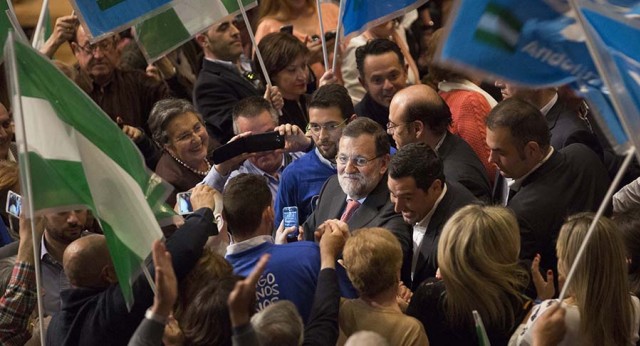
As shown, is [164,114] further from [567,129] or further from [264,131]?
[567,129]

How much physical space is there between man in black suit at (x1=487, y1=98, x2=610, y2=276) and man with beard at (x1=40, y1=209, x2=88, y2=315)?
210 cm

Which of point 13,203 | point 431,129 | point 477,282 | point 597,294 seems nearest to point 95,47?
point 13,203

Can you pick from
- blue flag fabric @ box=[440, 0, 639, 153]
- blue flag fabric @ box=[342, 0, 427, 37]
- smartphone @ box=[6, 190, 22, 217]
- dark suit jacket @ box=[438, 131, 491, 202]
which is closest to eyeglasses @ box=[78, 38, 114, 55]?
blue flag fabric @ box=[342, 0, 427, 37]

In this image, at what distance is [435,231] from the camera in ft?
22.9

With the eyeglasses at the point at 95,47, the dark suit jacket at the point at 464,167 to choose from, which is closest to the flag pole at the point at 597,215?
the dark suit jacket at the point at 464,167

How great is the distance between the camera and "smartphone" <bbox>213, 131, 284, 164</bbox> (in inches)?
321

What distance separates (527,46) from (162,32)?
286 cm

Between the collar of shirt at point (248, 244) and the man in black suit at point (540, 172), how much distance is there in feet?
4.09

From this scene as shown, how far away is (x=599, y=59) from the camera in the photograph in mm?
5352

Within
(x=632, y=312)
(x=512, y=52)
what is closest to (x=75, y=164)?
(x=512, y=52)

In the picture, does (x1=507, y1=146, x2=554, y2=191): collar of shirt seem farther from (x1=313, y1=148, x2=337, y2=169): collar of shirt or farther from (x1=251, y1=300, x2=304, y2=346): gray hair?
(x1=251, y1=300, x2=304, y2=346): gray hair

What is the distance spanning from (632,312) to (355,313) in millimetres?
1123

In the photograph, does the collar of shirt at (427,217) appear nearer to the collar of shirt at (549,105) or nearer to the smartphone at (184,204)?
the smartphone at (184,204)

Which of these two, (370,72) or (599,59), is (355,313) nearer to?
(599,59)
